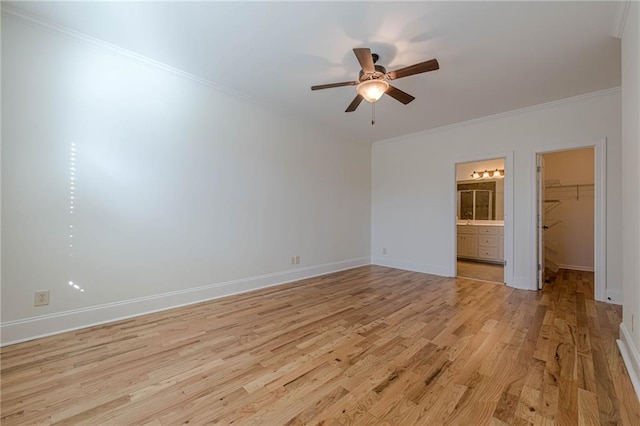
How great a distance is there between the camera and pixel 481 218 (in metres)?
6.76

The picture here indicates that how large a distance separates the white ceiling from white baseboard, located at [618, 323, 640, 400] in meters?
2.54

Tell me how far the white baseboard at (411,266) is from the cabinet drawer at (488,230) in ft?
6.82

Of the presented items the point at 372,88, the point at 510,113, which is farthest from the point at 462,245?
the point at 372,88

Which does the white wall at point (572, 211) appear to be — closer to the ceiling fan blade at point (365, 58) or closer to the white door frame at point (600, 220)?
the white door frame at point (600, 220)

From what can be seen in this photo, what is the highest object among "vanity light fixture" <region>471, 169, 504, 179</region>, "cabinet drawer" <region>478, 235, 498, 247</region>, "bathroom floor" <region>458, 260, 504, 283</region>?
"vanity light fixture" <region>471, 169, 504, 179</region>

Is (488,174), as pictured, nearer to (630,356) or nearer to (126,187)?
(630,356)

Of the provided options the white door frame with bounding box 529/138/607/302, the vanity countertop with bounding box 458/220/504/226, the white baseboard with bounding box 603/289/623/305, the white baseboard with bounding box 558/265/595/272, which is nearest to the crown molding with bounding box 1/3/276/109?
the white door frame with bounding box 529/138/607/302

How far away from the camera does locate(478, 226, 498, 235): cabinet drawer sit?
5856mm

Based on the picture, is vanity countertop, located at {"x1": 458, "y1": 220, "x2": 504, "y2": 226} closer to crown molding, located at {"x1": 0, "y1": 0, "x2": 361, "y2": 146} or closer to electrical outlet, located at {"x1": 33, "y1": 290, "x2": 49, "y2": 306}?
crown molding, located at {"x1": 0, "y1": 0, "x2": 361, "y2": 146}

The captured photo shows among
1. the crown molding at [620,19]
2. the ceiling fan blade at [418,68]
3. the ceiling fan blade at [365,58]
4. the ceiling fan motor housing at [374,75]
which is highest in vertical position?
the crown molding at [620,19]

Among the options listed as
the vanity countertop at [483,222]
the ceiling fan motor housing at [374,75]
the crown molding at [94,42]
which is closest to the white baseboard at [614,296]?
the vanity countertop at [483,222]

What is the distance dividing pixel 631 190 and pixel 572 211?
4548 millimetres

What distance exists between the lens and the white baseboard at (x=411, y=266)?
187 inches

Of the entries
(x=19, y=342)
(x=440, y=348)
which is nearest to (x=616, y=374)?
(x=440, y=348)
